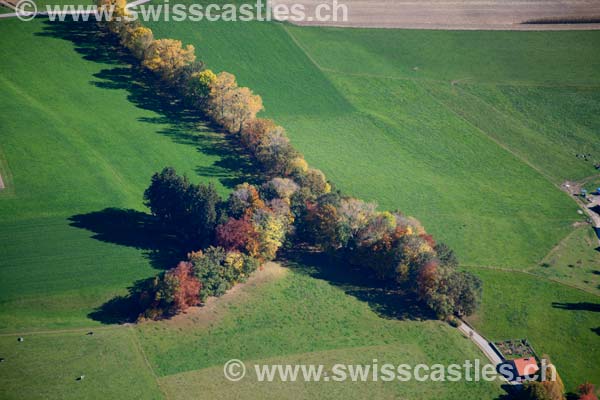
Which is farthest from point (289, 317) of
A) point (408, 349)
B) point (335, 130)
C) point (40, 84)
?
point (40, 84)

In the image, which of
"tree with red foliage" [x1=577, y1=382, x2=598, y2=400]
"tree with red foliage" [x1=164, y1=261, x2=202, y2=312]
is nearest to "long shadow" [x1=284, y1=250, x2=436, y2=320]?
"tree with red foliage" [x1=164, y1=261, x2=202, y2=312]

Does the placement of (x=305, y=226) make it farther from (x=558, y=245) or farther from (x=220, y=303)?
(x=558, y=245)

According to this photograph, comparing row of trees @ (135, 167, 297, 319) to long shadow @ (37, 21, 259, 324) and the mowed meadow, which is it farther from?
the mowed meadow

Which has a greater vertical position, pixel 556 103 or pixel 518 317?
pixel 556 103

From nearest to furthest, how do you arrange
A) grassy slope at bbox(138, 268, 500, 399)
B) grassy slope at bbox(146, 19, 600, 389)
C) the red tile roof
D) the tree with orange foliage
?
grassy slope at bbox(138, 268, 500, 399), the red tile roof, grassy slope at bbox(146, 19, 600, 389), the tree with orange foliage

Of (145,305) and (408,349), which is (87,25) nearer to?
(145,305)
